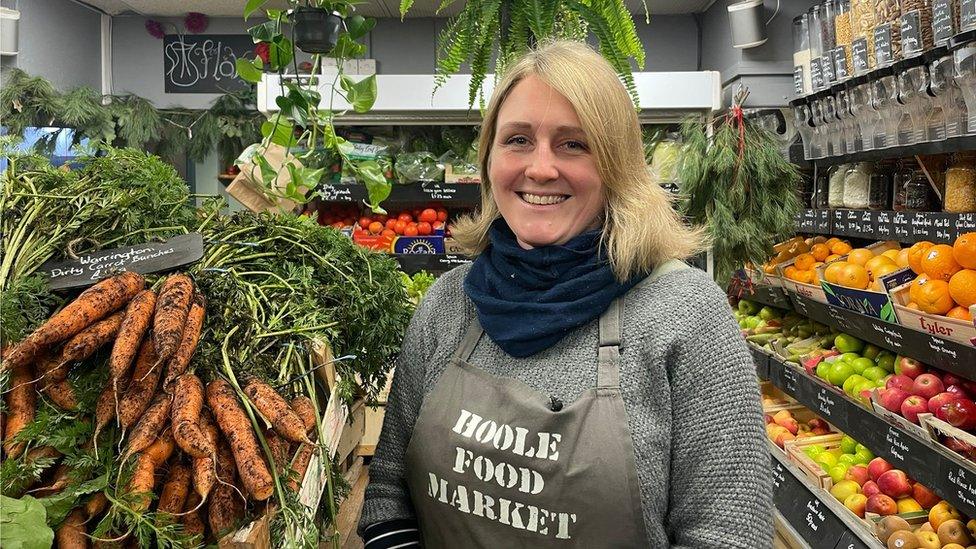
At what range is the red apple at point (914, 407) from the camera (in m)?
2.57

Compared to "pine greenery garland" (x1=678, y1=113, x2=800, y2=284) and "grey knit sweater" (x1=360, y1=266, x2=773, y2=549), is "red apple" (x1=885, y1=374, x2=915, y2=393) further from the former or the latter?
"grey knit sweater" (x1=360, y1=266, x2=773, y2=549)

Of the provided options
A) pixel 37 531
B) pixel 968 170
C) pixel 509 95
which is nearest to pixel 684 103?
pixel 968 170

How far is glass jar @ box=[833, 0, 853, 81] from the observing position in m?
3.27

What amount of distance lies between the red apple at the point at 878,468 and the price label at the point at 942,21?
151 cm

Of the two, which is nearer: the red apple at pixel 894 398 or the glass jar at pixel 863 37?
the red apple at pixel 894 398

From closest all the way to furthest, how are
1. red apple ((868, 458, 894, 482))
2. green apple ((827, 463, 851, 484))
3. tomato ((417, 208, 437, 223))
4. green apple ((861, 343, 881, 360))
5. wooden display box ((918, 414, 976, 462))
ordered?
wooden display box ((918, 414, 976, 462)), red apple ((868, 458, 894, 482)), green apple ((827, 463, 851, 484)), green apple ((861, 343, 881, 360)), tomato ((417, 208, 437, 223))

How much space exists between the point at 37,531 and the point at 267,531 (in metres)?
0.29

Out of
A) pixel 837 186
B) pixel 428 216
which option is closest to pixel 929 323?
pixel 837 186

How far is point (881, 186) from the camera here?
3240 mm

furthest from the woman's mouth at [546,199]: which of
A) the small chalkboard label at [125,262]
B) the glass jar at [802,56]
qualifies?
the glass jar at [802,56]

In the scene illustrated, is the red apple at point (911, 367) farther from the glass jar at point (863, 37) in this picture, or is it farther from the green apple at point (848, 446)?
the glass jar at point (863, 37)

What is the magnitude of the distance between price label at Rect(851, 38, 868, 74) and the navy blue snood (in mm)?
2210

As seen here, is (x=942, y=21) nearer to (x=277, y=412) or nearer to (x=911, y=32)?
(x=911, y=32)

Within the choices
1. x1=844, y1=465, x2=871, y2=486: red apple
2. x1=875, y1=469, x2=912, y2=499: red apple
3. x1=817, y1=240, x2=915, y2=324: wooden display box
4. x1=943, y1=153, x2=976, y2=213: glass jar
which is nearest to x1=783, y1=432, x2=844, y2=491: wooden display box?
x1=844, y1=465, x2=871, y2=486: red apple
